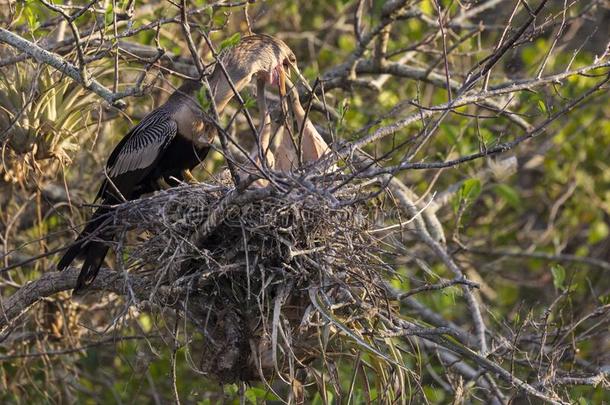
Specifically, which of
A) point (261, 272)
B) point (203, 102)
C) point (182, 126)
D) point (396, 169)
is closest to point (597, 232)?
point (182, 126)

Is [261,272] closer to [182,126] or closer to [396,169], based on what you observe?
[396,169]

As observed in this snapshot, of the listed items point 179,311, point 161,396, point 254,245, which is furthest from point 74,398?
point 254,245

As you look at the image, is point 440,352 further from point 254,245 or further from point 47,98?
point 47,98

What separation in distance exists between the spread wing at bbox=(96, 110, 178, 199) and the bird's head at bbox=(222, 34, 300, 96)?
0.43m

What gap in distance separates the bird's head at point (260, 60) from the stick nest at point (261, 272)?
1130mm

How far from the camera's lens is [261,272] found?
3.61 metres

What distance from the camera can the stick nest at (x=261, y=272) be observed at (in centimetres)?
359

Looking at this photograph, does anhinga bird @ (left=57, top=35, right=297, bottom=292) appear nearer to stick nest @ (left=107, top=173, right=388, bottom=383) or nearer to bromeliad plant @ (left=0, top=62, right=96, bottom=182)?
bromeliad plant @ (left=0, top=62, right=96, bottom=182)

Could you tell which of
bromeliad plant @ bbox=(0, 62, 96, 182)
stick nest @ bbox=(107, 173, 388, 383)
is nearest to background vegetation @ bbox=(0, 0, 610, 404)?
bromeliad plant @ bbox=(0, 62, 96, 182)

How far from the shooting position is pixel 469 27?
5547mm

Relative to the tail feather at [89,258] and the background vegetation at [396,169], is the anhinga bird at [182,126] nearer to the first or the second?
the background vegetation at [396,169]

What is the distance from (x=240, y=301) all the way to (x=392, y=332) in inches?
23.2

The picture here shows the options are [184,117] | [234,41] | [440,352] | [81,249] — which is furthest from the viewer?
[184,117]

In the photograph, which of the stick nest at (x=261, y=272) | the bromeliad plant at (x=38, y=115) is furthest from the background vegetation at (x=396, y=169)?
the stick nest at (x=261, y=272)
